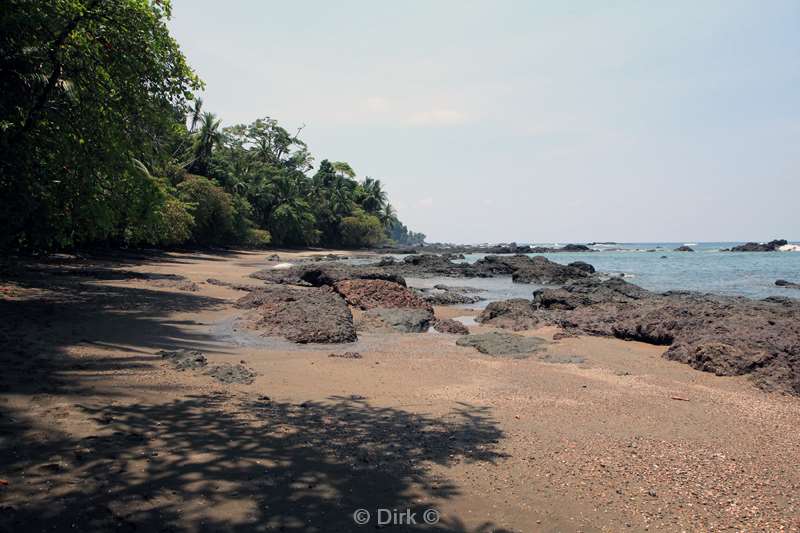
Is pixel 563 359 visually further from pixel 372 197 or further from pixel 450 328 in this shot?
pixel 372 197

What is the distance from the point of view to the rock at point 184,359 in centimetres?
700

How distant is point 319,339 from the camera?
34.2ft

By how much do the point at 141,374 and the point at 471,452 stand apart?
432cm

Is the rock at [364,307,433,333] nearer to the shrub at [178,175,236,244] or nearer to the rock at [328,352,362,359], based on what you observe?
the rock at [328,352,362,359]

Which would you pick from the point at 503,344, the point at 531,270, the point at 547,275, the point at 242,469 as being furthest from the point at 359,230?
the point at 242,469

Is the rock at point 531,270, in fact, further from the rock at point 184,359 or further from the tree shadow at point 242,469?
the tree shadow at point 242,469

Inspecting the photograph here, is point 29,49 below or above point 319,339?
above

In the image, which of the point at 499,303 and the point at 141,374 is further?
the point at 499,303

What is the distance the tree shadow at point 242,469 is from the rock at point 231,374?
1.07 m

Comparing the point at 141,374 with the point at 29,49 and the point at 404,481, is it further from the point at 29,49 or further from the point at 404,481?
the point at 29,49

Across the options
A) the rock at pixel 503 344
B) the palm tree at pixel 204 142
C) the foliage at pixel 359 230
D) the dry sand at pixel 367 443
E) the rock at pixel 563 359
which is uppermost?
the palm tree at pixel 204 142

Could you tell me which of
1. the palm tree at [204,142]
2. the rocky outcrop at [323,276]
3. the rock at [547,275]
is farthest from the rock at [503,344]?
the palm tree at [204,142]

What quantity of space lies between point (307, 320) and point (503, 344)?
4.34 m

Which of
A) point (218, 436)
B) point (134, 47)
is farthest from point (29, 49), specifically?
point (218, 436)
